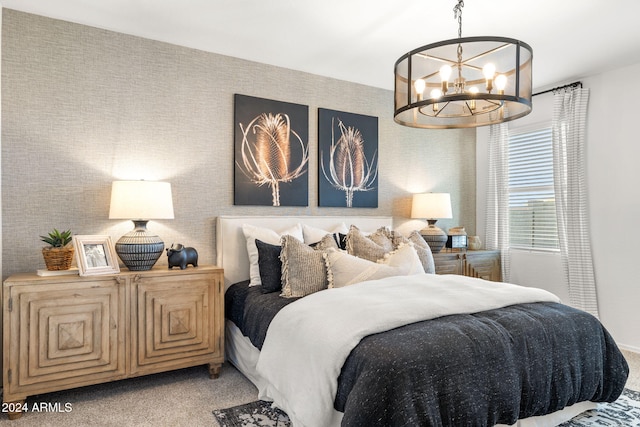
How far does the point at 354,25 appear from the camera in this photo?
9.66 ft

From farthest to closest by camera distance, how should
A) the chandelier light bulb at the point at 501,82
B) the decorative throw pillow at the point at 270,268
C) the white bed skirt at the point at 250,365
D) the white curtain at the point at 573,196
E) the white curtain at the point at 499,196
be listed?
the white curtain at the point at 499,196, the white curtain at the point at 573,196, the decorative throw pillow at the point at 270,268, the white bed skirt at the point at 250,365, the chandelier light bulb at the point at 501,82

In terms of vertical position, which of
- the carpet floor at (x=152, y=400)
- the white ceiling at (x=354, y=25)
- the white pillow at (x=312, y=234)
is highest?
the white ceiling at (x=354, y=25)

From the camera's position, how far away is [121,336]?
2.64 m

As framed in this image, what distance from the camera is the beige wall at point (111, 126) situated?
276 cm

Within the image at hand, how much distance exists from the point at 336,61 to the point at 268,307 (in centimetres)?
223

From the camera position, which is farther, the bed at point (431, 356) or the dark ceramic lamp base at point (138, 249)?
the dark ceramic lamp base at point (138, 249)

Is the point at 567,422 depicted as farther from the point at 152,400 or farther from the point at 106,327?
the point at 106,327

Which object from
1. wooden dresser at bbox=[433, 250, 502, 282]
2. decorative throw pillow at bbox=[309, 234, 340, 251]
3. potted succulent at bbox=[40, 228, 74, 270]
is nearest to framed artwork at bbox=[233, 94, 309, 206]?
decorative throw pillow at bbox=[309, 234, 340, 251]

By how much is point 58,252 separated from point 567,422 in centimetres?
317

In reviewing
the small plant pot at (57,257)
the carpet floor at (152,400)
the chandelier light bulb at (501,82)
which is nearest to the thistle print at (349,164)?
the carpet floor at (152,400)

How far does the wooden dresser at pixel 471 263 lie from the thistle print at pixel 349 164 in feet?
3.32

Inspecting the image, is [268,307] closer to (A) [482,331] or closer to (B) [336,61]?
(A) [482,331]

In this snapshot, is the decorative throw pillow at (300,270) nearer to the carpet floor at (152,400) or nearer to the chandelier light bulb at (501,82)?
the carpet floor at (152,400)

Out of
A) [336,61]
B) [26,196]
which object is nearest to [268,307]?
[26,196]
